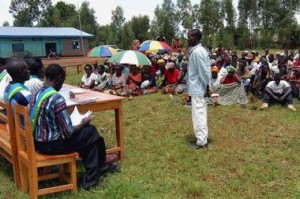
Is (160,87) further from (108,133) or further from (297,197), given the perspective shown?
(297,197)

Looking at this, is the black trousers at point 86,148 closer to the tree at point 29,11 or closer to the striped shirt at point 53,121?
the striped shirt at point 53,121

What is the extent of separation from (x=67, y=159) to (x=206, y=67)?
2.57 meters

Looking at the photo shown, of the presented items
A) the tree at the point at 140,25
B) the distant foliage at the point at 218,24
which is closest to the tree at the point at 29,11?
the distant foliage at the point at 218,24

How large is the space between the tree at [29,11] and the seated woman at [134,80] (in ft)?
219

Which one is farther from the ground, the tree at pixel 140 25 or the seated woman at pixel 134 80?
the tree at pixel 140 25

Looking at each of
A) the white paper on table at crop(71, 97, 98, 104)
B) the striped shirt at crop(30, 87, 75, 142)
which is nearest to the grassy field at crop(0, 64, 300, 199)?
the striped shirt at crop(30, 87, 75, 142)

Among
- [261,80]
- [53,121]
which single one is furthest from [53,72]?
[261,80]

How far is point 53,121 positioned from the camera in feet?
13.1

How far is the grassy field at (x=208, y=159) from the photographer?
14.1 ft

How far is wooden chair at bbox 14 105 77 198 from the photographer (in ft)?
12.6

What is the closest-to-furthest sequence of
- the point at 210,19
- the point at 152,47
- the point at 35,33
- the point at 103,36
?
the point at 152,47
the point at 35,33
the point at 210,19
the point at 103,36

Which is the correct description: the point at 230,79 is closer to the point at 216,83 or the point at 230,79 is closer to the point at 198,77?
the point at 216,83

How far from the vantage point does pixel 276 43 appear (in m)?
40.1

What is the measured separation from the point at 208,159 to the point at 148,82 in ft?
21.5
